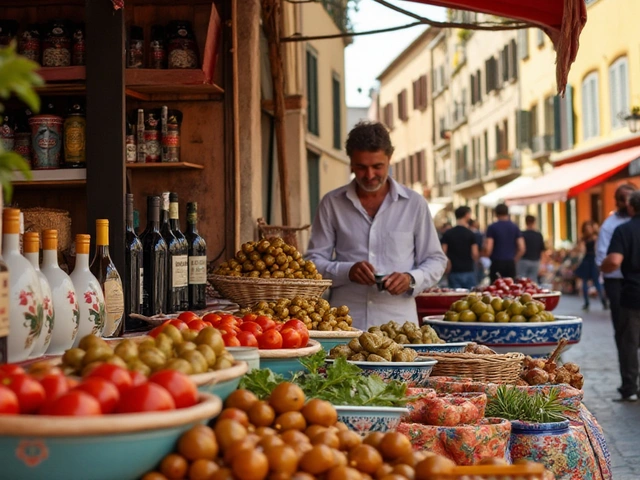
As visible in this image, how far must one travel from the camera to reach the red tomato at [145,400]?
1.99 metres

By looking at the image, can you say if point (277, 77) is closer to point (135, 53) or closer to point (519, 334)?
point (135, 53)

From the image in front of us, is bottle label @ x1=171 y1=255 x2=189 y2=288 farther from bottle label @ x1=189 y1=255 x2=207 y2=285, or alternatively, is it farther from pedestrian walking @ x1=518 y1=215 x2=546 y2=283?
pedestrian walking @ x1=518 y1=215 x2=546 y2=283

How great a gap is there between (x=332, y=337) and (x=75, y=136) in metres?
1.72

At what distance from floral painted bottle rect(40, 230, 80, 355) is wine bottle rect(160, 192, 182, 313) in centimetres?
170

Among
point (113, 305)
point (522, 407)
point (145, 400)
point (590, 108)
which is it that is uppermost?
point (590, 108)

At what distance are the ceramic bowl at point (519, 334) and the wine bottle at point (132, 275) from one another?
247 cm

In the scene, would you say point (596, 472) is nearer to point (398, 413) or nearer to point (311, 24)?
point (398, 413)

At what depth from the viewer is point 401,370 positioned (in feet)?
12.5

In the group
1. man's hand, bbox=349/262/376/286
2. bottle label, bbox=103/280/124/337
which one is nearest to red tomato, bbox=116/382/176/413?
bottle label, bbox=103/280/124/337

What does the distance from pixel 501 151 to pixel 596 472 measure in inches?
1485

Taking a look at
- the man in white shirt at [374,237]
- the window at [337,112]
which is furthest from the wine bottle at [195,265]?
the window at [337,112]

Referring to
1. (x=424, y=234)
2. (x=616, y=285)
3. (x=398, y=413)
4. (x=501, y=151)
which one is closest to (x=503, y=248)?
(x=616, y=285)

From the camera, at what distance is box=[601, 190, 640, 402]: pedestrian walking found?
30.1ft

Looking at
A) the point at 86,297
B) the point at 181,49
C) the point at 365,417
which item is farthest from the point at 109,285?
the point at 181,49
